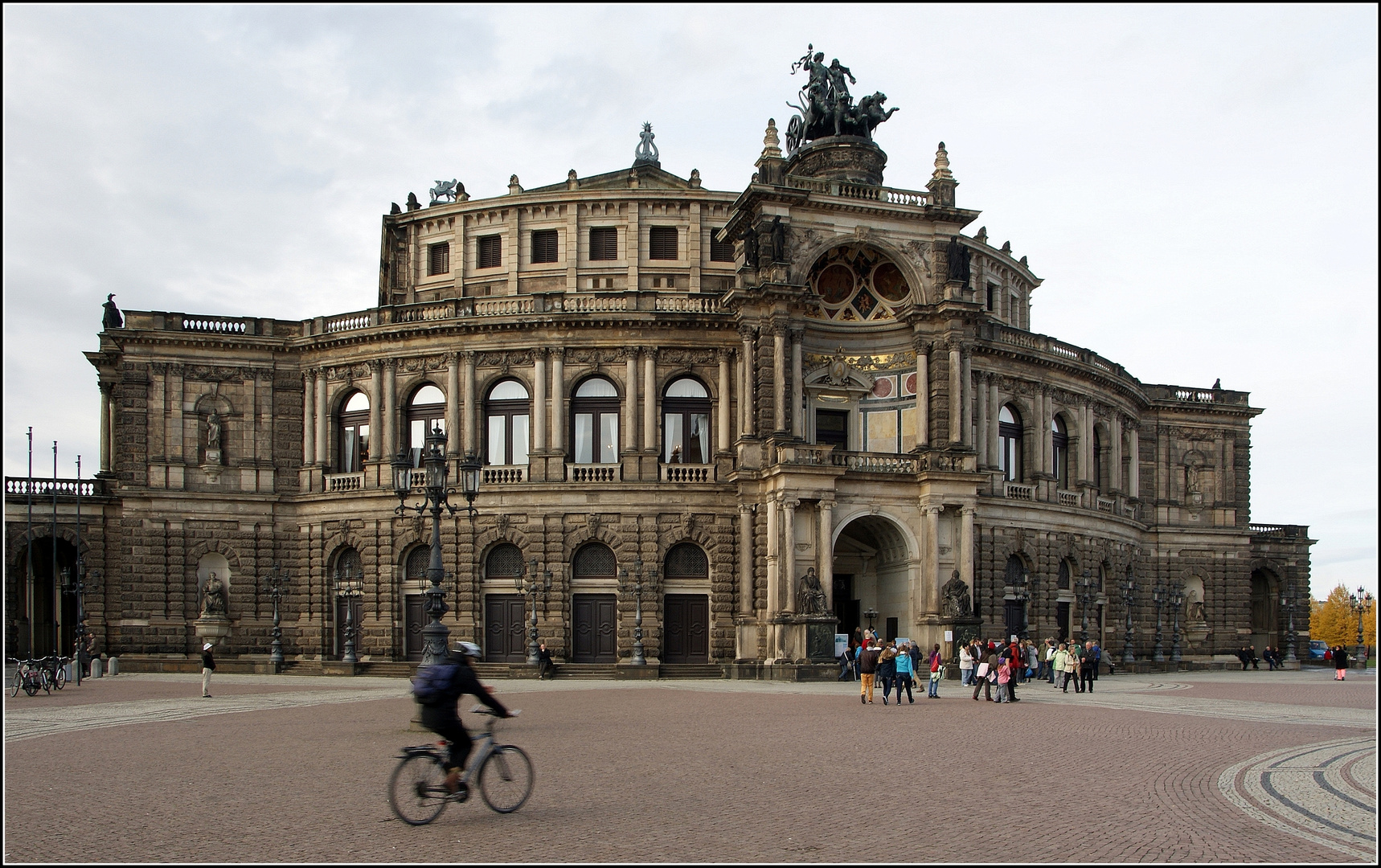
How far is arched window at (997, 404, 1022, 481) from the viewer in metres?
55.8

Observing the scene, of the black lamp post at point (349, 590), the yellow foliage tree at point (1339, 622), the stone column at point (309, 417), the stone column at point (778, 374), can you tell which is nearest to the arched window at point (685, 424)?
the stone column at point (778, 374)

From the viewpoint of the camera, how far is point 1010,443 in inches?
2217

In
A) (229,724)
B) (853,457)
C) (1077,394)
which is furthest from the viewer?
(1077,394)

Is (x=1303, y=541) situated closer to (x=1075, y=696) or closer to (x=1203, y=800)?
(x=1075, y=696)

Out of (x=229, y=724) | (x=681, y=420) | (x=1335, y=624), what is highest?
(x=681, y=420)

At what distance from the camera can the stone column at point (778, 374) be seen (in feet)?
156

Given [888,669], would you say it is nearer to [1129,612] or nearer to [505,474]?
[505,474]

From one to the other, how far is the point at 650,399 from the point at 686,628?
30.0 feet

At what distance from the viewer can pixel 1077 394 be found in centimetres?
5866

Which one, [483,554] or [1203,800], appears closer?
[1203,800]

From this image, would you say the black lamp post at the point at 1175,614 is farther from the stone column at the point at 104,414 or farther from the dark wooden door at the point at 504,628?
the stone column at the point at 104,414

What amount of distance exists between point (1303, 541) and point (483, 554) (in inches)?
1980

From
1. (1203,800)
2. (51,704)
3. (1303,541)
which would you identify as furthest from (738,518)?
(1303,541)

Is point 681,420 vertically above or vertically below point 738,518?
above
